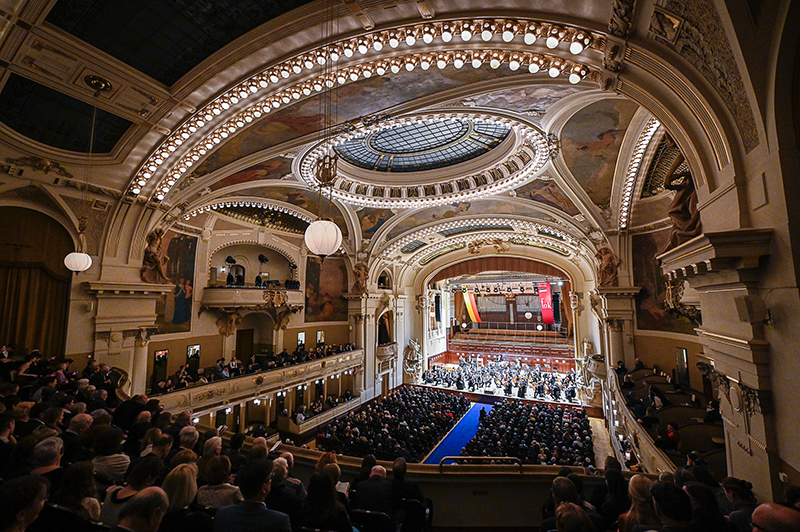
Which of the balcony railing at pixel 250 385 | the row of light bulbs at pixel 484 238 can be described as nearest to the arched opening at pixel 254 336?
the balcony railing at pixel 250 385

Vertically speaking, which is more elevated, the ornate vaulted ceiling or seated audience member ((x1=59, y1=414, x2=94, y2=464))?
the ornate vaulted ceiling

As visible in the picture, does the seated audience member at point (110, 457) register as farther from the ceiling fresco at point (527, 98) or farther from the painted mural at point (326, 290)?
the painted mural at point (326, 290)

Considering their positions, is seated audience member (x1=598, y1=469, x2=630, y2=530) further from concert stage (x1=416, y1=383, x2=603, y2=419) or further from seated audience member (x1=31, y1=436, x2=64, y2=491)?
concert stage (x1=416, y1=383, x2=603, y2=419)

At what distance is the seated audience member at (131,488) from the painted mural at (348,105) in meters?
6.34

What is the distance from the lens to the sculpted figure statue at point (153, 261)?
863cm

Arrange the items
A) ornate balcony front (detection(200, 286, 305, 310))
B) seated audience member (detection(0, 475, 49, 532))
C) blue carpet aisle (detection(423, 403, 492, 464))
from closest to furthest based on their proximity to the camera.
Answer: seated audience member (detection(0, 475, 49, 532)) → blue carpet aisle (detection(423, 403, 492, 464)) → ornate balcony front (detection(200, 286, 305, 310))

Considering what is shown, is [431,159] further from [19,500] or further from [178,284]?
[19,500]

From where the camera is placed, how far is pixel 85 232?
754cm

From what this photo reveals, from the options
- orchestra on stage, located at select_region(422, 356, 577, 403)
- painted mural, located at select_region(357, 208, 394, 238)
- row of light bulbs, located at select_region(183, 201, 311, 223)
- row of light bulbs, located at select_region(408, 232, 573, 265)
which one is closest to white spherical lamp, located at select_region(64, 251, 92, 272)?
row of light bulbs, located at select_region(183, 201, 311, 223)

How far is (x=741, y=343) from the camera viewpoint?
3.19 m

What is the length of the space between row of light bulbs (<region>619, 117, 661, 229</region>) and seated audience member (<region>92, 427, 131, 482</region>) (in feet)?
31.1

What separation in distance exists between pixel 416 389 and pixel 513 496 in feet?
56.3

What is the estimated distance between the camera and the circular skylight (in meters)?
9.91

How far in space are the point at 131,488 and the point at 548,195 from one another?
12293 millimetres
